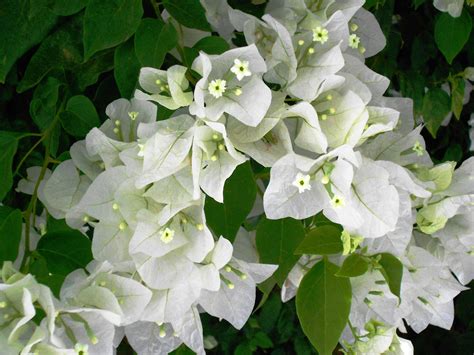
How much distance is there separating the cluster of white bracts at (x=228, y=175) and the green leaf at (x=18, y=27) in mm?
94

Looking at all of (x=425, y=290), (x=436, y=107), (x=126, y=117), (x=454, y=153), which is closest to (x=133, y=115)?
(x=126, y=117)

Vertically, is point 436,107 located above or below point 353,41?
below

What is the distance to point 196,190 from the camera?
502 millimetres

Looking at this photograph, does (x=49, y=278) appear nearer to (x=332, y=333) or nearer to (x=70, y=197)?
(x=70, y=197)

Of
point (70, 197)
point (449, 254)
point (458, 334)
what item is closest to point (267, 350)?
point (458, 334)

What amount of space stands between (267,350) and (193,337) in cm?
81

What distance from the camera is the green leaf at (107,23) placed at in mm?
548

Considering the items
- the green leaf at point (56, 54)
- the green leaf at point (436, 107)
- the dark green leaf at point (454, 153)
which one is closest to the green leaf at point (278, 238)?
the green leaf at point (56, 54)

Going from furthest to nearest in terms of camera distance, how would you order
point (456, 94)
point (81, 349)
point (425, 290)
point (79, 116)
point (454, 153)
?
point (454, 153)
point (456, 94)
point (425, 290)
point (79, 116)
point (81, 349)

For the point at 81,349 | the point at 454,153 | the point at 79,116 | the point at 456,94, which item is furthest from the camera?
the point at 454,153

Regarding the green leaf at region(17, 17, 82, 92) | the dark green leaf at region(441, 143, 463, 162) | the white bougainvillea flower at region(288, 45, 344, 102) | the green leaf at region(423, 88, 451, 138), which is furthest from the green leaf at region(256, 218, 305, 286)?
the dark green leaf at region(441, 143, 463, 162)

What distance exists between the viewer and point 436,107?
3.00 ft

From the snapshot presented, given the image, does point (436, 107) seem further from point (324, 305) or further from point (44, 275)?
point (44, 275)

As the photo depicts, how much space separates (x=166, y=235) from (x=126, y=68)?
15cm
